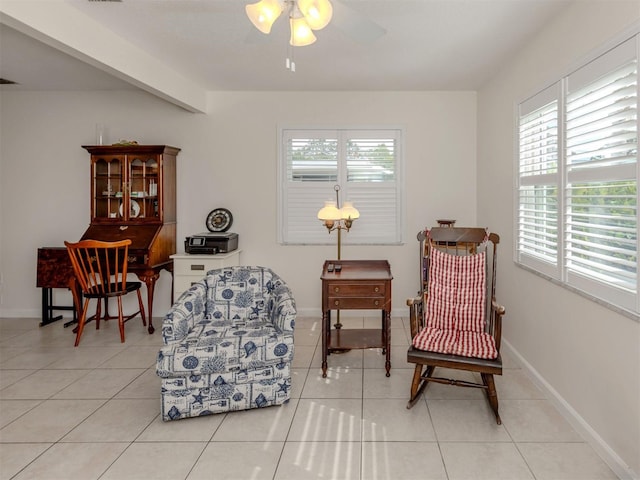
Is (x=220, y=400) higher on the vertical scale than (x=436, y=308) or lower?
lower

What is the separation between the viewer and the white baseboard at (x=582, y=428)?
213cm

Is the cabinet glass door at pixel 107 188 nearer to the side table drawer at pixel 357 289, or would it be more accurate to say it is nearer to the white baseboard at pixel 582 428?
the side table drawer at pixel 357 289

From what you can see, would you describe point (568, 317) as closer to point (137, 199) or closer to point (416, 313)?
point (416, 313)

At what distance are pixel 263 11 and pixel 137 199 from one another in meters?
3.49

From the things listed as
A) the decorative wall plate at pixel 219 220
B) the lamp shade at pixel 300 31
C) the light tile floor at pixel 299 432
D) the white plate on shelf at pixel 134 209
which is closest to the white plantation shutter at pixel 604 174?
the light tile floor at pixel 299 432

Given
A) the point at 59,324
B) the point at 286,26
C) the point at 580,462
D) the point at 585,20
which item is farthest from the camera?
the point at 59,324

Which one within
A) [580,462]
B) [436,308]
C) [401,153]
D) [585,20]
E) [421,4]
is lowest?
[580,462]

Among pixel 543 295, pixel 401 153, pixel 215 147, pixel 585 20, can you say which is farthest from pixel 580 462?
pixel 215 147

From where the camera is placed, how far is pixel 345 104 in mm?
5027

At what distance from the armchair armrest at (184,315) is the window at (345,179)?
1.98 meters

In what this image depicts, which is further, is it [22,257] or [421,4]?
[22,257]

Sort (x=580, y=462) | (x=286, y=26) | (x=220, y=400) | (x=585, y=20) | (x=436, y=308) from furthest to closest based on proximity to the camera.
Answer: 1. (x=436, y=308)
2. (x=286, y=26)
3. (x=220, y=400)
4. (x=585, y=20)
5. (x=580, y=462)

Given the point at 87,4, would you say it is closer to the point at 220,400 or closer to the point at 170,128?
the point at 170,128

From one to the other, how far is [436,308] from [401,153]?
7.50 ft
